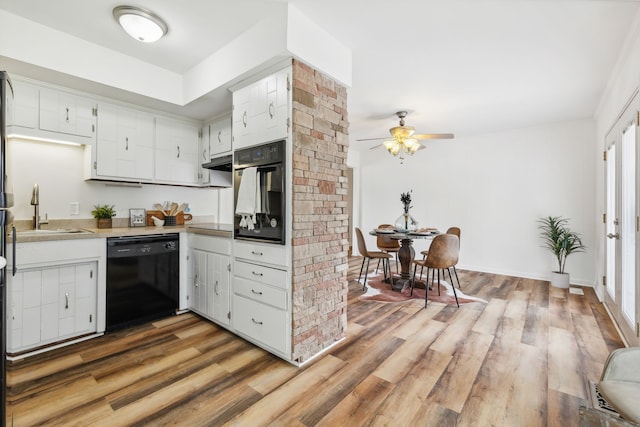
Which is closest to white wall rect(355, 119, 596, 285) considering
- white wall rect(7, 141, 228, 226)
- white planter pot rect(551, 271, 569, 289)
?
white planter pot rect(551, 271, 569, 289)

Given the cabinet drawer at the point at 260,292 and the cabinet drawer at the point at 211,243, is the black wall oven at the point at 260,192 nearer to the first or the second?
the cabinet drawer at the point at 211,243

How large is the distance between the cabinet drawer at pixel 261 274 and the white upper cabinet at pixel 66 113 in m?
2.04

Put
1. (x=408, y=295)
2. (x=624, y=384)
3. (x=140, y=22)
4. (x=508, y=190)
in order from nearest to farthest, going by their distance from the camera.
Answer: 1. (x=624, y=384)
2. (x=140, y=22)
3. (x=408, y=295)
4. (x=508, y=190)

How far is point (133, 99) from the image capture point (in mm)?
2994

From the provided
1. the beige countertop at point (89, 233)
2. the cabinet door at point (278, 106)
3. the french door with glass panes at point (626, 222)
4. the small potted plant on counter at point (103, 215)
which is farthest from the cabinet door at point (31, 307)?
the french door with glass panes at point (626, 222)

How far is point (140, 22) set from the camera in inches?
84.0

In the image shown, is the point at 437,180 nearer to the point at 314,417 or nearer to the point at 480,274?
the point at 480,274

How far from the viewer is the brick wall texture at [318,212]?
2.15m

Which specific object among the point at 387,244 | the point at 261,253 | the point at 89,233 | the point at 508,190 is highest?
the point at 508,190

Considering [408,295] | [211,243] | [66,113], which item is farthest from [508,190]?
[66,113]

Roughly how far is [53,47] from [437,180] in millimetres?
5677

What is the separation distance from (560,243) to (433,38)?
12.3ft

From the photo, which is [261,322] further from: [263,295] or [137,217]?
[137,217]

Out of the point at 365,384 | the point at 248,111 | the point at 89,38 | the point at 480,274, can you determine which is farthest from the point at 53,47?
the point at 480,274
